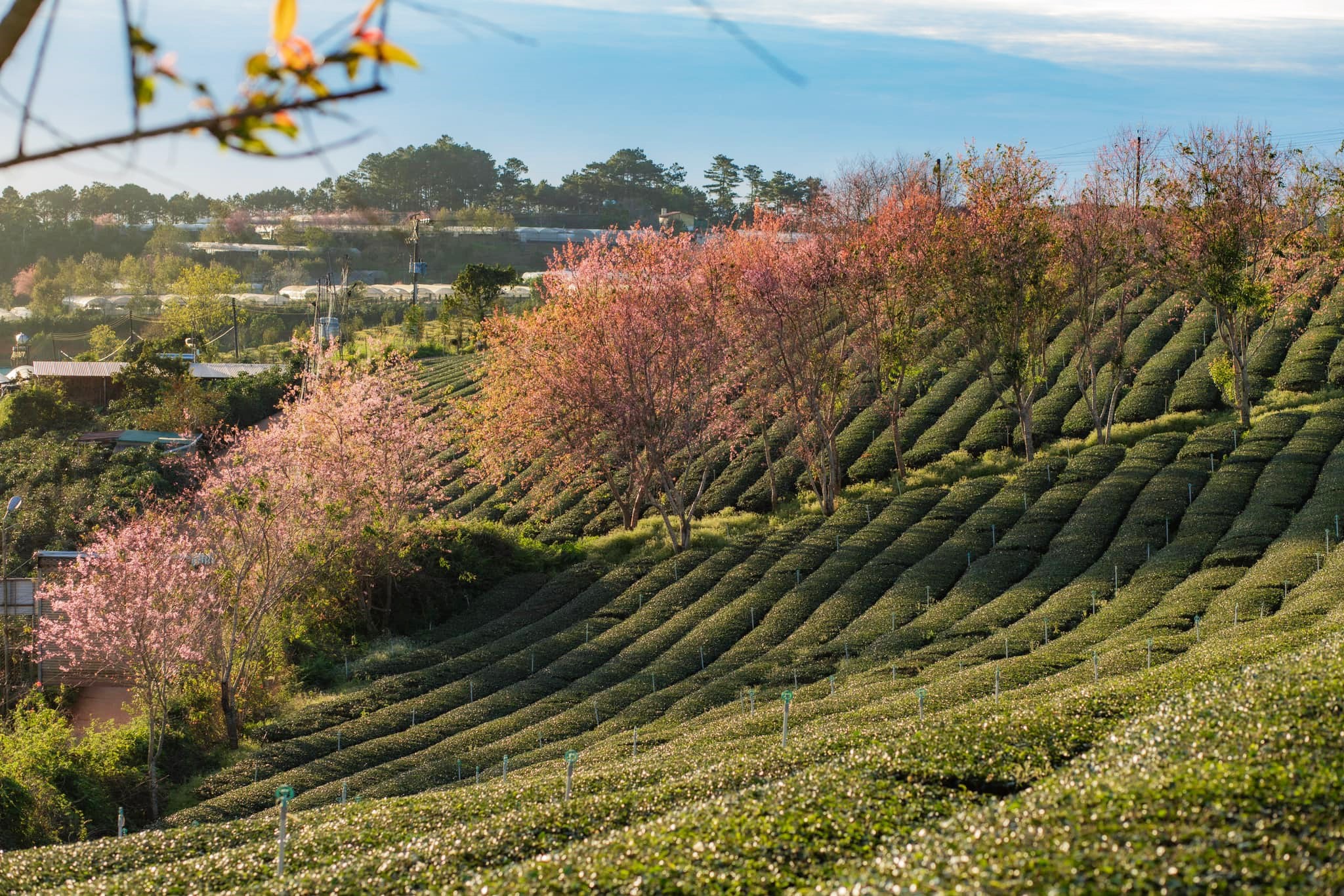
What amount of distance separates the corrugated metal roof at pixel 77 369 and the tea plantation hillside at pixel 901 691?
2626cm

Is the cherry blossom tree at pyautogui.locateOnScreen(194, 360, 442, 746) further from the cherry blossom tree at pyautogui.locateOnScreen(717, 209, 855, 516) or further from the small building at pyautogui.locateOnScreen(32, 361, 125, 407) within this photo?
the small building at pyautogui.locateOnScreen(32, 361, 125, 407)

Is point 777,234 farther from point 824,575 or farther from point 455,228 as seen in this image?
point 455,228

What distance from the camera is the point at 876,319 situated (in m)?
41.5

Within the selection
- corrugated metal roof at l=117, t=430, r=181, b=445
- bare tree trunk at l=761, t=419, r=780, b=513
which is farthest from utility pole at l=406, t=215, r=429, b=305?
bare tree trunk at l=761, t=419, r=780, b=513

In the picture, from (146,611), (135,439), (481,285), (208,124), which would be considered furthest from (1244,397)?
(135,439)

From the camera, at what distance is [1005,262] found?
1586 inches

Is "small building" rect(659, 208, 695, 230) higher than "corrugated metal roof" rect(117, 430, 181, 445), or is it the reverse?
"small building" rect(659, 208, 695, 230)

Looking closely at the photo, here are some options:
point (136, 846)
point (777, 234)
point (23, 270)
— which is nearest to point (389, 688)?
point (136, 846)

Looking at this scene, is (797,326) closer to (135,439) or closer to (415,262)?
(135,439)

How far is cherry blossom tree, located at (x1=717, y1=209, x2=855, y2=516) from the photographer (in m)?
39.8

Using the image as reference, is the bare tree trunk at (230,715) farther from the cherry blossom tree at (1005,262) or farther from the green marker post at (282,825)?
the cherry blossom tree at (1005,262)

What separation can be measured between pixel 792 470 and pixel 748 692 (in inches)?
794

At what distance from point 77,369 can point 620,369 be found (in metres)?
44.6

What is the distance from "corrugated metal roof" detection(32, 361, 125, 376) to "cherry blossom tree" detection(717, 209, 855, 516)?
4341cm
